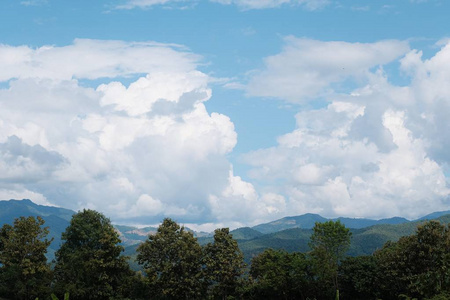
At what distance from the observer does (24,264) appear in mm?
64812

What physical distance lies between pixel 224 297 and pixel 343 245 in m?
20.5

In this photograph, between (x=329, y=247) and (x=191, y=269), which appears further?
(x=329, y=247)

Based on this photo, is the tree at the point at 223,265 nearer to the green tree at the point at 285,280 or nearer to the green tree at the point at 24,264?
the green tree at the point at 285,280

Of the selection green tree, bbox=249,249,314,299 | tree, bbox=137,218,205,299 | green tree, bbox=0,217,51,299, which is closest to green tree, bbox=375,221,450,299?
green tree, bbox=249,249,314,299

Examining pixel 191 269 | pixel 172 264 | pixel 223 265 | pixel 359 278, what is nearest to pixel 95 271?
pixel 172 264

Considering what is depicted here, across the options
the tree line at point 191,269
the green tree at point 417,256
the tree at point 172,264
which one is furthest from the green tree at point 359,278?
the tree at point 172,264

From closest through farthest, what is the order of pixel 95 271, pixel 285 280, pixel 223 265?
pixel 223 265, pixel 95 271, pixel 285 280

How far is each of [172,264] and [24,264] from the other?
21415mm

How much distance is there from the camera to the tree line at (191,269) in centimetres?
6581

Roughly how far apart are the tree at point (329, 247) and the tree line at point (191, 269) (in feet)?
0.50

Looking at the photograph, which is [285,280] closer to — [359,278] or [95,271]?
[359,278]

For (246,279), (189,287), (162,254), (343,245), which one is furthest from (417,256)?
(162,254)

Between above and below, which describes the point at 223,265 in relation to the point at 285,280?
above

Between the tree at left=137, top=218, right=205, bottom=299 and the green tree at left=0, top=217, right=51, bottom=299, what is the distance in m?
14.6
